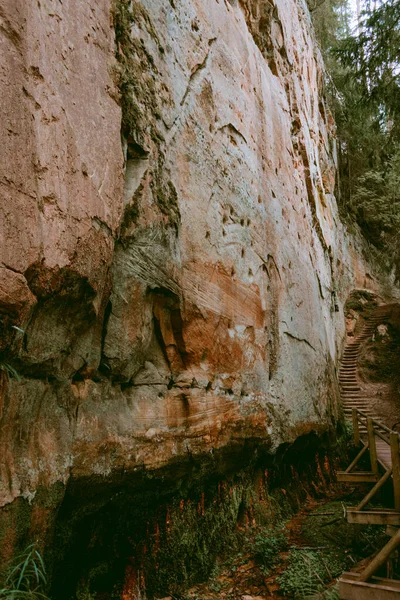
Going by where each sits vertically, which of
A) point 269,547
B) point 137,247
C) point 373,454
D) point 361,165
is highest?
point 361,165

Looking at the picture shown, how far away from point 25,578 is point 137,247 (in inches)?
113

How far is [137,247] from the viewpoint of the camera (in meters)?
4.65

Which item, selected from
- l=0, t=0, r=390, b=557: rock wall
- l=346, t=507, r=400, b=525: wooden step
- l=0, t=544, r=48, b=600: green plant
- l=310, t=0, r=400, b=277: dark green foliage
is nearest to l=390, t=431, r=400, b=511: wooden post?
l=346, t=507, r=400, b=525: wooden step

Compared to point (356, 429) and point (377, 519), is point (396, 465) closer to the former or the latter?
point (377, 519)

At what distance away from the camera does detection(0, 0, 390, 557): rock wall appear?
327 centimetres

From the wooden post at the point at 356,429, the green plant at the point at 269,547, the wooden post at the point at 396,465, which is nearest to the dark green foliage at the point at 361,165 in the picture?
→ the wooden post at the point at 356,429

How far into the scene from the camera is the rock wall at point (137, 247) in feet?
10.7

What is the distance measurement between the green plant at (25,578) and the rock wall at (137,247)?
0.44 ft

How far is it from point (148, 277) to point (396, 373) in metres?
13.4

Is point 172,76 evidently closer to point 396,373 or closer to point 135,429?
point 135,429

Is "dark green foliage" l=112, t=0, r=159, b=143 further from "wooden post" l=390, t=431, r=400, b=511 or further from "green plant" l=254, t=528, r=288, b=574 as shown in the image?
"green plant" l=254, t=528, r=288, b=574

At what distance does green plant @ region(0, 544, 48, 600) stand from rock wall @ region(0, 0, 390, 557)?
0.44 feet

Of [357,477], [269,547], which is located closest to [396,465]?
[269,547]

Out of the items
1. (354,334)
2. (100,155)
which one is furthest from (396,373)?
(100,155)
